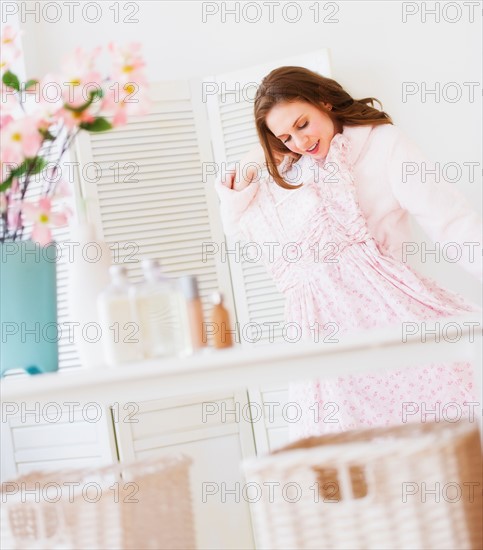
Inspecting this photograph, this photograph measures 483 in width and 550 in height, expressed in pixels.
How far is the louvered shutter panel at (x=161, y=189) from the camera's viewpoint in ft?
9.60

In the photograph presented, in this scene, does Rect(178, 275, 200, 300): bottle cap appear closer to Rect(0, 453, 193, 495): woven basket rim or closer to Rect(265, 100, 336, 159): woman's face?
Rect(0, 453, 193, 495): woven basket rim

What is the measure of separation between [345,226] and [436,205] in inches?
9.8

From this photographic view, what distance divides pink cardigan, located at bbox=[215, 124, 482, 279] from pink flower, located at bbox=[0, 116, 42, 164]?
1.00 metres

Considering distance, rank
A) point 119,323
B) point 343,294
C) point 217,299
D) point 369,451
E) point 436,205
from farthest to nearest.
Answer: point 343,294
point 436,205
point 217,299
point 119,323
point 369,451

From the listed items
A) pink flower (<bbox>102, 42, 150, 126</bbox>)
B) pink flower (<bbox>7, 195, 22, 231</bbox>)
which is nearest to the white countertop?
pink flower (<bbox>7, 195, 22, 231</bbox>)

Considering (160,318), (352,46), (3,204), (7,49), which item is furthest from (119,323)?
(352,46)

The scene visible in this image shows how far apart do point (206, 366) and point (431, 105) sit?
2010 millimetres

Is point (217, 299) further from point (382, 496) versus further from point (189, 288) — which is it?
point (382, 496)

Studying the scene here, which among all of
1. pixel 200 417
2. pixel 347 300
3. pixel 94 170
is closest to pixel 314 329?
pixel 347 300

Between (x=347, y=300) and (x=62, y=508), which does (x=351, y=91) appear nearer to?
(x=347, y=300)

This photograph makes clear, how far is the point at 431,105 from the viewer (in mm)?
2988

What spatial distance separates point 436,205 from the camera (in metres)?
2.06

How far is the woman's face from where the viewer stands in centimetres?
228

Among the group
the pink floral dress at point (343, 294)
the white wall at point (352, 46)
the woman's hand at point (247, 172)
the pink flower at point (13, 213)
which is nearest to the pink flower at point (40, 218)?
the pink flower at point (13, 213)
